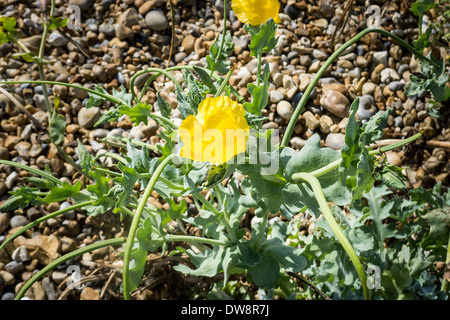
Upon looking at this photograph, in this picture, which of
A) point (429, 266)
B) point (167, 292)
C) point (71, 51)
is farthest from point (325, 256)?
point (71, 51)

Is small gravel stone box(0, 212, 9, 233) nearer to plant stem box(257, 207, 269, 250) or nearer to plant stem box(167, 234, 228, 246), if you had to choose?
plant stem box(167, 234, 228, 246)

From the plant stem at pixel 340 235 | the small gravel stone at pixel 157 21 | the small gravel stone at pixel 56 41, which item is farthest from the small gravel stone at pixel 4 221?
the plant stem at pixel 340 235

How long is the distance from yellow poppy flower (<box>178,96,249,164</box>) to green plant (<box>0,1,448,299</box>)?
0.22ft

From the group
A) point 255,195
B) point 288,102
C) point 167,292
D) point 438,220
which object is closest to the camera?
point 255,195

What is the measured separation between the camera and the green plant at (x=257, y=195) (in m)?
0.83

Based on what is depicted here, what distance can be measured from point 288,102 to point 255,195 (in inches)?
33.6

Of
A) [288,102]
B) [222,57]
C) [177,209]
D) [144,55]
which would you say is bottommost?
[177,209]

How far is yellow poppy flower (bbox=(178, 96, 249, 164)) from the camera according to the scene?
0.73 metres

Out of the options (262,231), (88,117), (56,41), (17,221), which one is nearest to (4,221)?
(17,221)

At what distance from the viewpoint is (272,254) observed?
1121mm

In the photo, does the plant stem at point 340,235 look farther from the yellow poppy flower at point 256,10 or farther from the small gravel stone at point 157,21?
the small gravel stone at point 157,21
